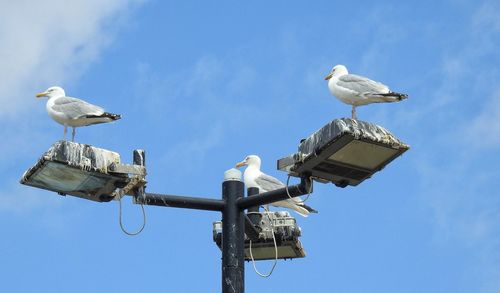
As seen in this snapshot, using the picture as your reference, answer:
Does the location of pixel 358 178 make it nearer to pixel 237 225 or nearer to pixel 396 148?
pixel 396 148

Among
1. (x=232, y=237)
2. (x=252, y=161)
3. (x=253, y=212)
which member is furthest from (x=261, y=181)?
(x=232, y=237)

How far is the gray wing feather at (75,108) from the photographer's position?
9219 mm

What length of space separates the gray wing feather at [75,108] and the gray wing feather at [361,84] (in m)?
2.48

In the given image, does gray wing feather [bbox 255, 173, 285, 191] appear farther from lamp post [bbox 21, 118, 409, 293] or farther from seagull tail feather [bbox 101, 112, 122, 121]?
lamp post [bbox 21, 118, 409, 293]

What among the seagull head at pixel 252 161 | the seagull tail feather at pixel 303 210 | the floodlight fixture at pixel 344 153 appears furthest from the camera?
the seagull head at pixel 252 161

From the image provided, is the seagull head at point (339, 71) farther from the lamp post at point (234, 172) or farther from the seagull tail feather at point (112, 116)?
the lamp post at point (234, 172)

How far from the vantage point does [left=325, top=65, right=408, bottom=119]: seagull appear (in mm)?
8305

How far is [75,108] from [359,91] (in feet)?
10.0

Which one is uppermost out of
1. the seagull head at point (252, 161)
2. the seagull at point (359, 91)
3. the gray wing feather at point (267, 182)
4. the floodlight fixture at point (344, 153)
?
the seagull head at point (252, 161)

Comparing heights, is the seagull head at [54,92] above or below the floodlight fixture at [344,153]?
above

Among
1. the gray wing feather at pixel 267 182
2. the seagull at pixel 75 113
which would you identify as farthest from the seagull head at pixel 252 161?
the seagull at pixel 75 113

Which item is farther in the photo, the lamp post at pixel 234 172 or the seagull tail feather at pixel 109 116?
the seagull tail feather at pixel 109 116

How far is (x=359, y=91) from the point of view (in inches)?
335

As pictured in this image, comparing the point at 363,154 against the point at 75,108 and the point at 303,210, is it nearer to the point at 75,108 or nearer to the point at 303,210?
the point at 75,108
